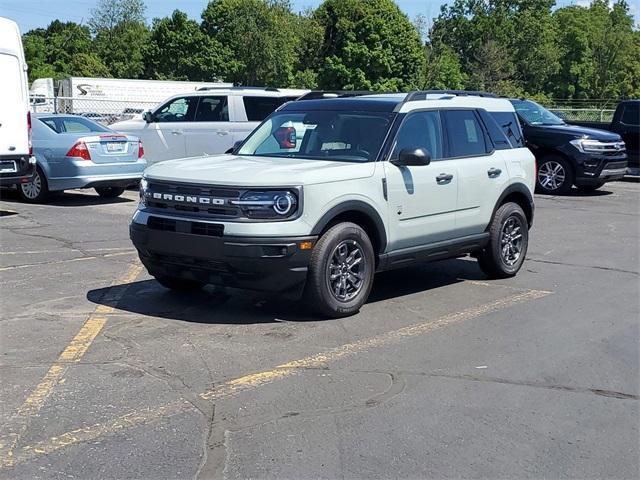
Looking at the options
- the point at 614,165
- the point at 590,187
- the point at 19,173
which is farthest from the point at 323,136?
the point at 590,187

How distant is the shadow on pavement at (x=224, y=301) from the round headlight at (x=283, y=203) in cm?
87

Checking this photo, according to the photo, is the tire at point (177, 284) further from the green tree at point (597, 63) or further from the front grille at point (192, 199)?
the green tree at point (597, 63)

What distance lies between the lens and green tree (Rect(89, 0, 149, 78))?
68.3 meters

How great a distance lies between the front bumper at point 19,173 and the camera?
1212 cm

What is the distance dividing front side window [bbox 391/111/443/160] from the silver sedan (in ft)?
25.4

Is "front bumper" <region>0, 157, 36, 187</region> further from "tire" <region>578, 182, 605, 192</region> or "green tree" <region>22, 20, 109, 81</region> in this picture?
"green tree" <region>22, 20, 109, 81</region>

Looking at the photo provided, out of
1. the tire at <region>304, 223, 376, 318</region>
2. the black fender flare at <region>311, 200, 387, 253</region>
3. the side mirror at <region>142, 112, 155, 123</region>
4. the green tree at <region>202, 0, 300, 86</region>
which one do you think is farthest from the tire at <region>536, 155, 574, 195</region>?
the green tree at <region>202, 0, 300, 86</region>

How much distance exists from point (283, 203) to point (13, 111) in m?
7.19

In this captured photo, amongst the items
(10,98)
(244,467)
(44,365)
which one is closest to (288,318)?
(44,365)

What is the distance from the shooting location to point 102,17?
79250mm

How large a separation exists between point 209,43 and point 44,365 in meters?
58.1

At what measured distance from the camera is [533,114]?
60.8 feet

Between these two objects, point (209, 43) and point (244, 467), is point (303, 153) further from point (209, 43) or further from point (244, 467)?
point (209, 43)

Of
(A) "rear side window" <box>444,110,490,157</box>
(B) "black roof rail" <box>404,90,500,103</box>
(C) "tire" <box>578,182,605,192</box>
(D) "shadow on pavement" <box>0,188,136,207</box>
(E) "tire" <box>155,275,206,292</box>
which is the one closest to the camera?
(E) "tire" <box>155,275,206,292</box>
